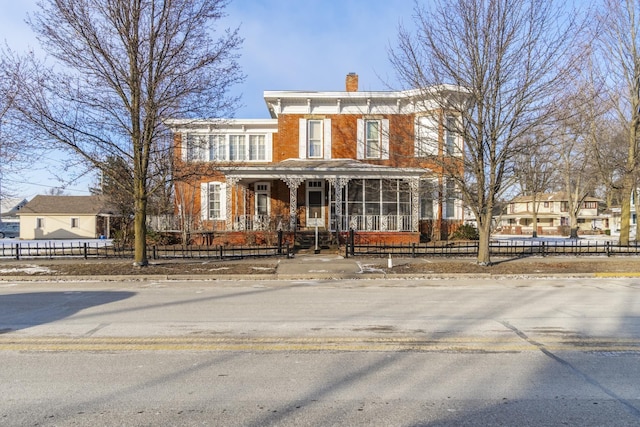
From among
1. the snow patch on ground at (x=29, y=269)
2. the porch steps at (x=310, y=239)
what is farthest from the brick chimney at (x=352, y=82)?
the snow patch on ground at (x=29, y=269)

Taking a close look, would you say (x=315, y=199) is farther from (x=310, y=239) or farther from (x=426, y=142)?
(x=426, y=142)

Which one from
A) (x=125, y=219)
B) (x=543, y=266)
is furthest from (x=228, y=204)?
(x=543, y=266)

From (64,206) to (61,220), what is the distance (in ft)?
5.81

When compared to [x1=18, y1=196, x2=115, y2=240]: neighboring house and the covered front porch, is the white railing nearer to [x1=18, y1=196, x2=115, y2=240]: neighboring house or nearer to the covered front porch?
the covered front porch

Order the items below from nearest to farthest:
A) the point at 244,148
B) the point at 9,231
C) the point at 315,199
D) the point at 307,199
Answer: the point at 307,199, the point at 315,199, the point at 244,148, the point at 9,231

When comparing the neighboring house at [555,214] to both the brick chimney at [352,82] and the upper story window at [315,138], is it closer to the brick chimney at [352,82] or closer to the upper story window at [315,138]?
the brick chimney at [352,82]

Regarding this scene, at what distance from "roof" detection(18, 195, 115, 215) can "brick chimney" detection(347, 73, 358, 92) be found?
27853 mm

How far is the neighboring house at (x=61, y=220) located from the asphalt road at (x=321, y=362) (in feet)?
125

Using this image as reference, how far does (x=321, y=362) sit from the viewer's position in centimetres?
509

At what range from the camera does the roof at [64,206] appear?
4316 cm

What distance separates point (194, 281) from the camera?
12945 millimetres

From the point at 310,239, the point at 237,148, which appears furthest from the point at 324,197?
the point at 237,148

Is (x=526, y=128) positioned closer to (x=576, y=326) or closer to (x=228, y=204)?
(x=576, y=326)

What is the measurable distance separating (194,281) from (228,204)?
11.8 meters
